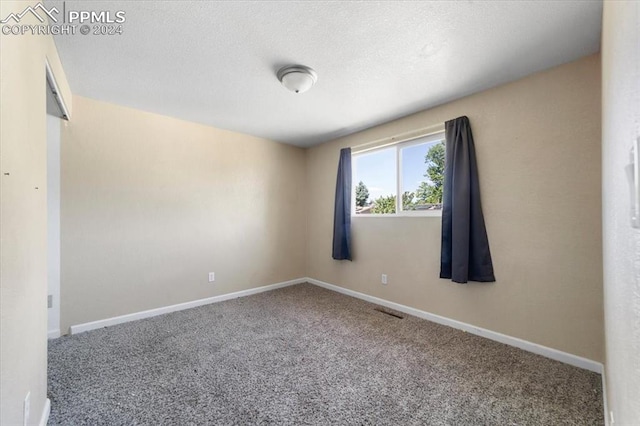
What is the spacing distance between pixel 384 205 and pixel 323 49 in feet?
6.80

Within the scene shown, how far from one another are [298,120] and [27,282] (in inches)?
108

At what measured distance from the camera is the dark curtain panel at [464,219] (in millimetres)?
2455

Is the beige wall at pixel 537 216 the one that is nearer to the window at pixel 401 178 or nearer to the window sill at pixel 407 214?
the window sill at pixel 407 214

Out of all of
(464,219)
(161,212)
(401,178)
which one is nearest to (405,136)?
(401,178)

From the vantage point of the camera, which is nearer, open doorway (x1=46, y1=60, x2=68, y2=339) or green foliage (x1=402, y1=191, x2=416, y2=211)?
open doorway (x1=46, y1=60, x2=68, y2=339)

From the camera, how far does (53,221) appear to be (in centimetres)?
248

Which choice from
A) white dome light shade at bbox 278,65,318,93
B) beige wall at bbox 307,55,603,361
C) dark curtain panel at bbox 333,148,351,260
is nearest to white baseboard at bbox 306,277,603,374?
beige wall at bbox 307,55,603,361

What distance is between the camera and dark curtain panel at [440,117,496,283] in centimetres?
246

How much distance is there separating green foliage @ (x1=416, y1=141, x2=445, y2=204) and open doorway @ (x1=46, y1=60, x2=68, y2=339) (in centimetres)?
364

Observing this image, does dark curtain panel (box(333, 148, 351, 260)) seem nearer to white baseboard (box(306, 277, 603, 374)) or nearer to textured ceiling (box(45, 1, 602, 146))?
white baseboard (box(306, 277, 603, 374))

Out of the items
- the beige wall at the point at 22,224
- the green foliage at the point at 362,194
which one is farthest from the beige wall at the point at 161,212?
the beige wall at the point at 22,224

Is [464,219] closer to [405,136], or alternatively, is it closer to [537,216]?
[537,216]

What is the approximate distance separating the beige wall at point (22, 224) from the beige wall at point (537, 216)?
302 centimetres

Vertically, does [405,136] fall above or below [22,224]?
above
